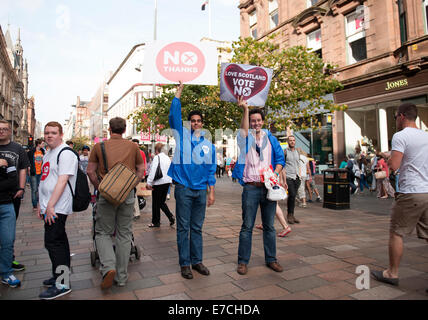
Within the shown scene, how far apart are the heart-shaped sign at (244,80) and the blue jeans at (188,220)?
6.75ft

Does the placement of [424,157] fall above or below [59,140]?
below

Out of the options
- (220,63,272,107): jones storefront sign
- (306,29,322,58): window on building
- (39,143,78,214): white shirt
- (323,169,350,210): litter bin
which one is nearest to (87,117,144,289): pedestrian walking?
(39,143,78,214): white shirt

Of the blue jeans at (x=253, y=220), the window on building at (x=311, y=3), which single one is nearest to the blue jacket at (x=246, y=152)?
the blue jeans at (x=253, y=220)

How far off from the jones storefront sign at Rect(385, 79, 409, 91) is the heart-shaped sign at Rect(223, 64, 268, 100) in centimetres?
1140

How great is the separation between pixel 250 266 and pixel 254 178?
1173 millimetres

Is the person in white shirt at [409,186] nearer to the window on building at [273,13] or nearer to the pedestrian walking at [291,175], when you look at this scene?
the pedestrian walking at [291,175]

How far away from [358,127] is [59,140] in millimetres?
16298

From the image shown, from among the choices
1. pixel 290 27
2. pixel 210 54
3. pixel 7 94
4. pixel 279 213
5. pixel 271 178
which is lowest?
pixel 279 213

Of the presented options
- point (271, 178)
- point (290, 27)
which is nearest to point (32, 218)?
point (271, 178)

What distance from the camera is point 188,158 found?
3.67 metres

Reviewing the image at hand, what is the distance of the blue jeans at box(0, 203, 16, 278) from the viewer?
10.9ft

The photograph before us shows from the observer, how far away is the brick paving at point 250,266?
3055mm
